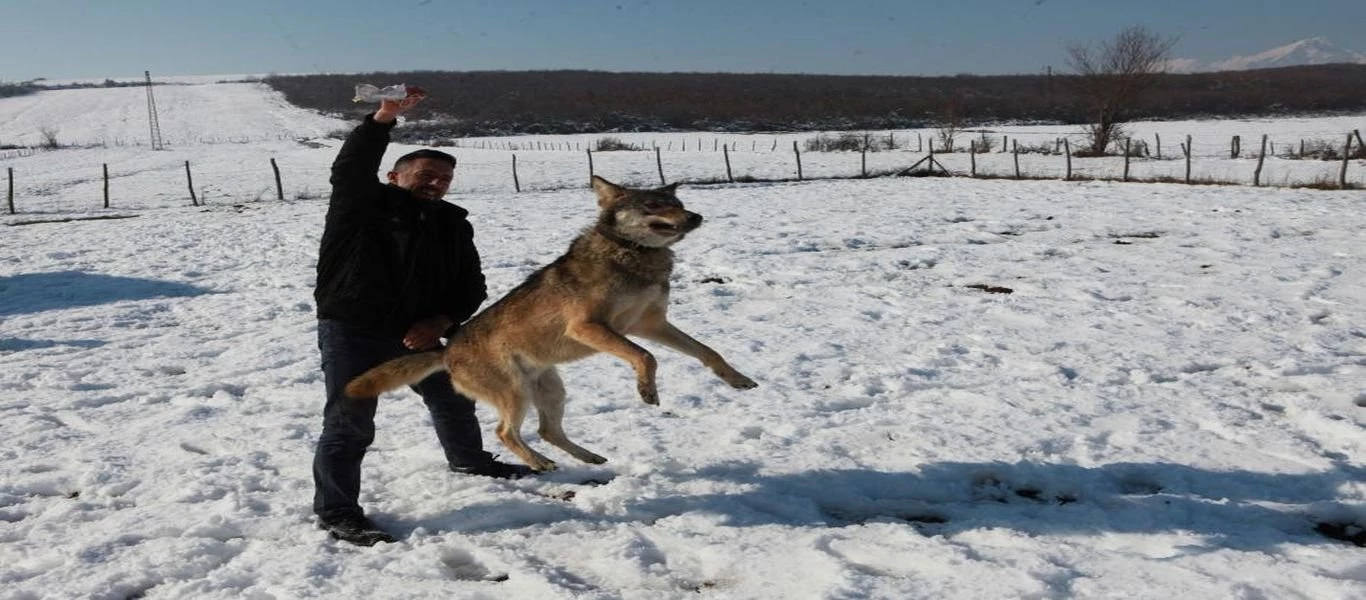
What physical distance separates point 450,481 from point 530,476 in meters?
0.47

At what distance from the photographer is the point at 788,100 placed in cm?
10619

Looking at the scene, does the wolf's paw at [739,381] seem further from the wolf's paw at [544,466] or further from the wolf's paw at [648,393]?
the wolf's paw at [544,466]

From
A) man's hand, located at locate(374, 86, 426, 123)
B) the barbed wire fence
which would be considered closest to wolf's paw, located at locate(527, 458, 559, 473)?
man's hand, located at locate(374, 86, 426, 123)

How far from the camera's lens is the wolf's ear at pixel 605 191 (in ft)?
16.7

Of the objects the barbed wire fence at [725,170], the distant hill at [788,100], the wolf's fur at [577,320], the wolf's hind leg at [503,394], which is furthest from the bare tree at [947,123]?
the wolf's hind leg at [503,394]

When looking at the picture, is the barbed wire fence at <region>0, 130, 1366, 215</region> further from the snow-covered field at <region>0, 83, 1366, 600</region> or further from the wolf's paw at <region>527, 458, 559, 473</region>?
the wolf's paw at <region>527, 458, 559, 473</region>

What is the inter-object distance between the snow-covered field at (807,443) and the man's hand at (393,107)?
209 cm

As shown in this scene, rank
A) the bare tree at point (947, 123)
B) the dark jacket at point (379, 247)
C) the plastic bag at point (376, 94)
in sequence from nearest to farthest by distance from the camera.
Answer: the plastic bag at point (376, 94)
the dark jacket at point (379, 247)
the bare tree at point (947, 123)

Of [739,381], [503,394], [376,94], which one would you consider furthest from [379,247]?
[739,381]

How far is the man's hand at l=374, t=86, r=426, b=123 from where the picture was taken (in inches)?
172

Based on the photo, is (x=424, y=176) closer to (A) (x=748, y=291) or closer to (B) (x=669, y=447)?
(B) (x=669, y=447)

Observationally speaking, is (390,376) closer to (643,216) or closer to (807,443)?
(643,216)

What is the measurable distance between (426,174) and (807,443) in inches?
112

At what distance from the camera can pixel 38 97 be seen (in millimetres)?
111438
